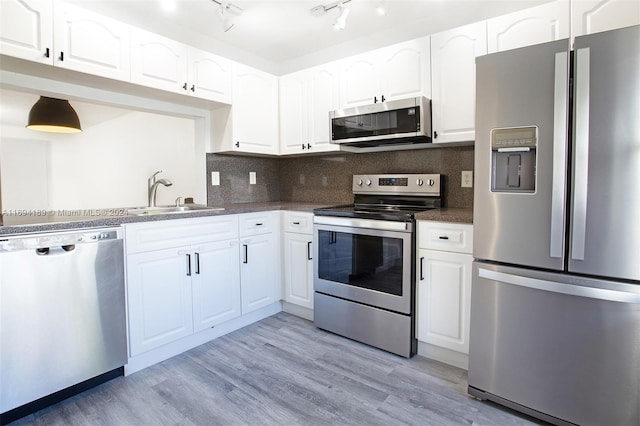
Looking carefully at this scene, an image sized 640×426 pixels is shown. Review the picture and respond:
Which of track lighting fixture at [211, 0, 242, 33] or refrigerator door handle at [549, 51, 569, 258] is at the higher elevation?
track lighting fixture at [211, 0, 242, 33]

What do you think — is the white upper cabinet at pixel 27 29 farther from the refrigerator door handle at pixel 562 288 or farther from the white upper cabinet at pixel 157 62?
the refrigerator door handle at pixel 562 288

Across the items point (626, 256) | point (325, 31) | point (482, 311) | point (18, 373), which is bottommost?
point (18, 373)

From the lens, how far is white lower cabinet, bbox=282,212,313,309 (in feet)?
9.34

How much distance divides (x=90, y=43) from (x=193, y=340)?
2016 mm

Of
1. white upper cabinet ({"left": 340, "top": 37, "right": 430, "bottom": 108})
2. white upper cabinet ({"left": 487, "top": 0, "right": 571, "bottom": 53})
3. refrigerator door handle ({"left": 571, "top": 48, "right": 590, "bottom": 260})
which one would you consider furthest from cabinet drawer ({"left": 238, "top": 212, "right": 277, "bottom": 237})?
refrigerator door handle ({"left": 571, "top": 48, "right": 590, "bottom": 260})

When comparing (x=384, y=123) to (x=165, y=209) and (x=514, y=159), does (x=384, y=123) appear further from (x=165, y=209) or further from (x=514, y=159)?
(x=165, y=209)

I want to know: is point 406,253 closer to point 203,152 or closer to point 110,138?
point 203,152

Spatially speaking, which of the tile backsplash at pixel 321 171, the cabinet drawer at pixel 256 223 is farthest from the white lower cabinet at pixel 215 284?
the tile backsplash at pixel 321 171

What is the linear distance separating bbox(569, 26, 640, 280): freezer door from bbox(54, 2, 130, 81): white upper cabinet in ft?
8.08

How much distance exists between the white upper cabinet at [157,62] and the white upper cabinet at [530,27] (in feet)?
6.85

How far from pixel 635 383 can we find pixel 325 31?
9.67ft

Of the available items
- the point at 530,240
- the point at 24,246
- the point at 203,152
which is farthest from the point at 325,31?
the point at 24,246

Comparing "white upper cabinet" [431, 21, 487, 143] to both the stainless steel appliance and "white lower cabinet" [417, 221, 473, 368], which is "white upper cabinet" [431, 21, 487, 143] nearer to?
the stainless steel appliance

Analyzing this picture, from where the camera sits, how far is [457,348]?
211 cm
